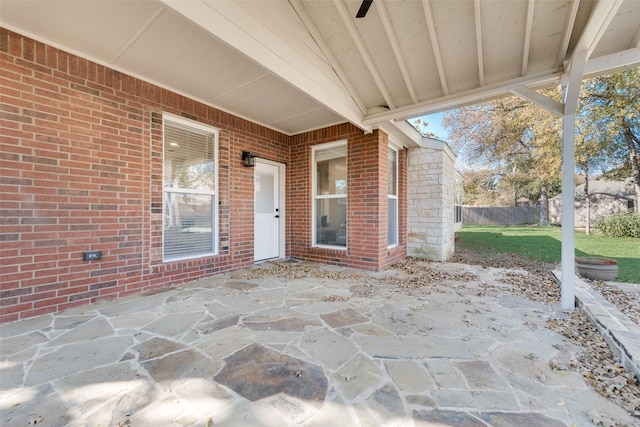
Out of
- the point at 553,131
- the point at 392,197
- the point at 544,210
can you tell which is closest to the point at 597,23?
the point at 392,197

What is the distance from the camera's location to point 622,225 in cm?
997

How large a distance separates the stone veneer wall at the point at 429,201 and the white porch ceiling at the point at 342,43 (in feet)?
6.90

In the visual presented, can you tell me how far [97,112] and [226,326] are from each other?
2855 millimetres

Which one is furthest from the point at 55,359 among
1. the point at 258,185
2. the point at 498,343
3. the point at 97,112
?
the point at 258,185

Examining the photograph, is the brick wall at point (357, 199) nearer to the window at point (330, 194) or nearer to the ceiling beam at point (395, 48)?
the window at point (330, 194)

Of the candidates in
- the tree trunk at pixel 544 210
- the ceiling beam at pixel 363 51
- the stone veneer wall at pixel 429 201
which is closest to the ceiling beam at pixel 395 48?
the ceiling beam at pixel 363 51

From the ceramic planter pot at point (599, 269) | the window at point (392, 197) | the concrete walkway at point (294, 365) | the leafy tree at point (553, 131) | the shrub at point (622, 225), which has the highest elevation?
the leafy tree at point (553, 131)

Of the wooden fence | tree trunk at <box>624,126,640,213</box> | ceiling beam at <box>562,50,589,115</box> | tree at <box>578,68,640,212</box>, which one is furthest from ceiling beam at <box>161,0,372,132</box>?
the wooden fence

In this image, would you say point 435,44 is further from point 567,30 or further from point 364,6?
point 567,30

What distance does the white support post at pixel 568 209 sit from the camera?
2861 mm

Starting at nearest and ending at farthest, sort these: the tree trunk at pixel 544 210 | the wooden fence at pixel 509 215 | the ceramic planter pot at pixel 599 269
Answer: the ceramic planter pot at pixel 599 269 < the tree trunk at pixel 544 210 < the wooden fence at pixel 509 215

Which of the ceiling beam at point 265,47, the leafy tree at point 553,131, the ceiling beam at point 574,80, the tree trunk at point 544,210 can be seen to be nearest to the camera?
the ceiling beam at point 265,47

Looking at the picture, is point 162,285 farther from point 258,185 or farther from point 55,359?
point 258,185

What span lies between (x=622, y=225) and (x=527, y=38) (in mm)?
12235
